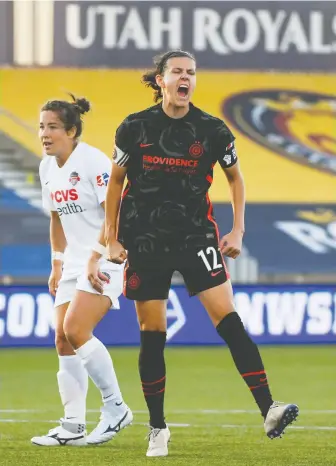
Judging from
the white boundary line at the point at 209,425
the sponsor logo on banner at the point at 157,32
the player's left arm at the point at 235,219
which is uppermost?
the sponsor logo on banner at the point at 157,32

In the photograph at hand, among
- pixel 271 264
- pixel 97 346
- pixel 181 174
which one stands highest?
pixel 181 174

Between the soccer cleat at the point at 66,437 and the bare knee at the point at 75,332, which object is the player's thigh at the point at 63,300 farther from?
the soccer cleat at the point at 66,437

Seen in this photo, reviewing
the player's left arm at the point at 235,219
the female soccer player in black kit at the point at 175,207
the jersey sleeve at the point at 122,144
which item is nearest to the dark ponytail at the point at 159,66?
the female soccer player in black kit at the point at 175,207

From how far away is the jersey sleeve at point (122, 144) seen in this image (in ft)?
21.1

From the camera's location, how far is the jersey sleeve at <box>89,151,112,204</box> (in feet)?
23.8

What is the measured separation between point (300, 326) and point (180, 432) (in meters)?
7.06

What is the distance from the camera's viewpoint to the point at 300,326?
49.0 feet

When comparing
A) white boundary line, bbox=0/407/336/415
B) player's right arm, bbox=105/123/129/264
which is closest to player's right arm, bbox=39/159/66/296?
player's right arm, bbox=105/123/129/264

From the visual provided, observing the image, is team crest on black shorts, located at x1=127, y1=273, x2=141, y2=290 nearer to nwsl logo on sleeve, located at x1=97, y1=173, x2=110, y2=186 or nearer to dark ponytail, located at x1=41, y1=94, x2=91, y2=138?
nwsl logo on sleeve, located at x1=97, y1=173, x2=110, y2=186

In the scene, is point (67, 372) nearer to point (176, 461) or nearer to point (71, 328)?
point (71, 328)

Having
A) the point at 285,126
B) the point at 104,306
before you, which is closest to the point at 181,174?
the point at 104,306

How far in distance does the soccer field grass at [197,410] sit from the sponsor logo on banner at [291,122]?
8.23 metres

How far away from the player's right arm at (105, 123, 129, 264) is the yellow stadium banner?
15.5m

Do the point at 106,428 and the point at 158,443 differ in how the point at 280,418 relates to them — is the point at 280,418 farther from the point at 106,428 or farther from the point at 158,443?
the point at 106,428
